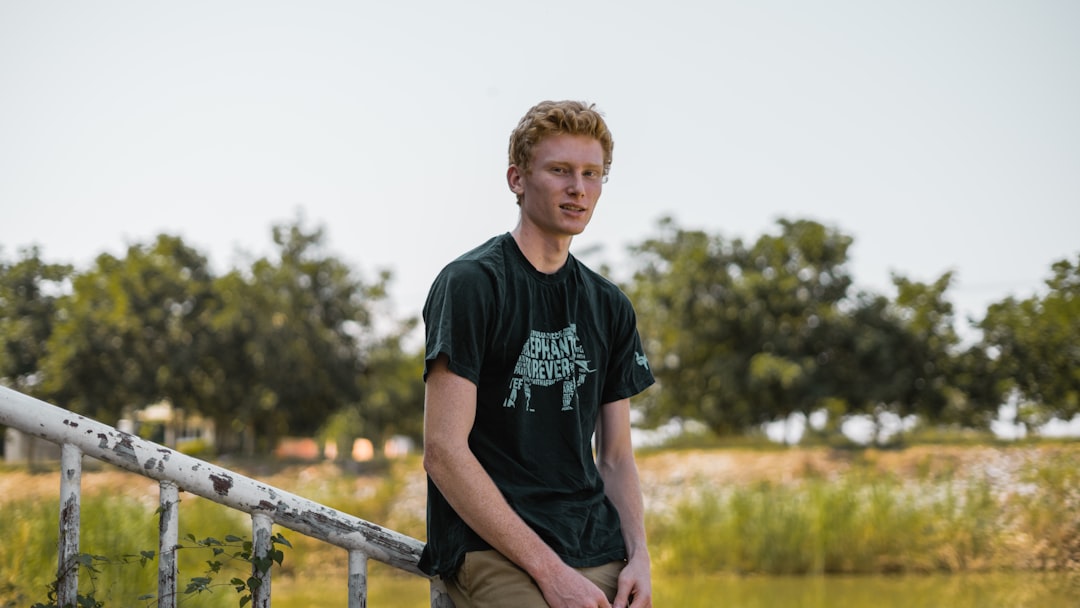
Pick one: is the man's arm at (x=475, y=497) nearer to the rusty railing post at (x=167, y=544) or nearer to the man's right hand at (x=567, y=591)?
the man's right hand at (x=567, y=591)

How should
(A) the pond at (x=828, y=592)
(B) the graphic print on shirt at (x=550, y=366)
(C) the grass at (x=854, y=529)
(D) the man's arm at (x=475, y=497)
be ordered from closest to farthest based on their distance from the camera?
(D) the man's arm at (x=475, y=497) → (B) the graphic print on shirt at (x=550, y=366) → (A) the pond at (x=828, y=592) → (C) the grass at (x=854, y=529)

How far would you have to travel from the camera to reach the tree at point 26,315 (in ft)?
36.2

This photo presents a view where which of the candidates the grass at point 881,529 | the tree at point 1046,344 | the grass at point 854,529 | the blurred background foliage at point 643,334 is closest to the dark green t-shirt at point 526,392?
the grass at point 854,529

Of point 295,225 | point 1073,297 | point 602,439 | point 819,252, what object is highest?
point 295,225

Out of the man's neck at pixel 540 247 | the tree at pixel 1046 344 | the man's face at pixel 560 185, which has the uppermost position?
the tree at pixel 1046 344

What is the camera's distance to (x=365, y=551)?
164 cm

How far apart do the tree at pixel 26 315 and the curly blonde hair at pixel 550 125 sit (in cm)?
1028

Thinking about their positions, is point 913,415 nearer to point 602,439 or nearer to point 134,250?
point 134,250

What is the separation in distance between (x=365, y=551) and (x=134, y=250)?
49.6 ft

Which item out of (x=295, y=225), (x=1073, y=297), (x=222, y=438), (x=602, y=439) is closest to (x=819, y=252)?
(x=1073, y=297)

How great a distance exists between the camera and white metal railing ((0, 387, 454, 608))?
57.6 inches

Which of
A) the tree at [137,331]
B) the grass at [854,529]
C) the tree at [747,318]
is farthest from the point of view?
the tree at [747,318]

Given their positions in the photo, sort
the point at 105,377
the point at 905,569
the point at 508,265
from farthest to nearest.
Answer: the point at 105,377 → the point at 905,569 → the point at 508,265

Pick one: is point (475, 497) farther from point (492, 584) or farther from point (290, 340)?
point (290, 340)
